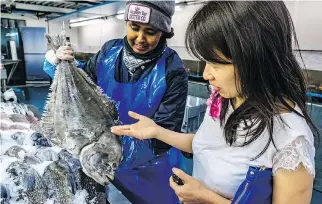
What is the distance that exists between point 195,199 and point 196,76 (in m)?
2.88

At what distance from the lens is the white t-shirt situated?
1.94 feet

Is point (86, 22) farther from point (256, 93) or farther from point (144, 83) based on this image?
point (256, 93)

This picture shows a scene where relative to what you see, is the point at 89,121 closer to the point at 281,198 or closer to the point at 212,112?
the point at 212,112

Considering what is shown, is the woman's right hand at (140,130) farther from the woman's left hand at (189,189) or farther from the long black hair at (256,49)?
the long black hair at (256,49)

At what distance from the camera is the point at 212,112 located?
84 cm

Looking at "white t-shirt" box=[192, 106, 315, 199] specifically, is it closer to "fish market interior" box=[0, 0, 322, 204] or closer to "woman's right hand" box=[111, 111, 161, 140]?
"fish market interior" box=[0, 0, 322, 204]

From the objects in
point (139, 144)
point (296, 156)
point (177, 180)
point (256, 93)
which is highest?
point (256, 93)

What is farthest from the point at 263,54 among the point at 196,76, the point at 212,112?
the point at 196,76

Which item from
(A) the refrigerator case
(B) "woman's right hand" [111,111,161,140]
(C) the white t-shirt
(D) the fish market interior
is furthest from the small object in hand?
(A) the refrigerator case

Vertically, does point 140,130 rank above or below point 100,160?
above

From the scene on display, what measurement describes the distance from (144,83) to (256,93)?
72 cm

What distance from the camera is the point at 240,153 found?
695mm

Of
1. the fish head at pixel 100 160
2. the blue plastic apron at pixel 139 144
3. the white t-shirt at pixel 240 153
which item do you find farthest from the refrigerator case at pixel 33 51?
the white t-shirt at pixel 240 153

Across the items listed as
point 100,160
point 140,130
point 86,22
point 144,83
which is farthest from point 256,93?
point 86,22
